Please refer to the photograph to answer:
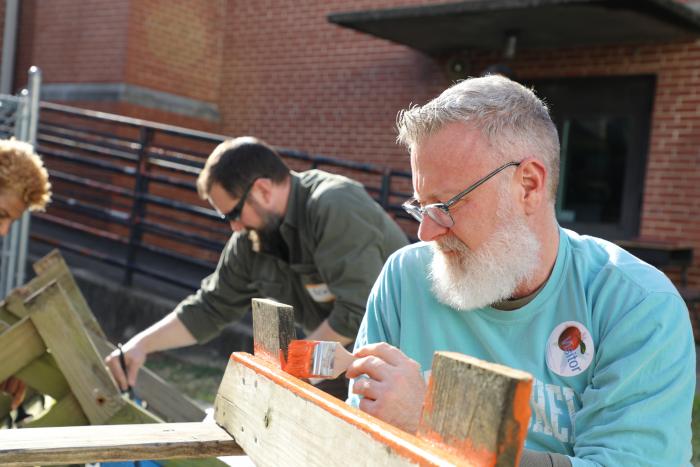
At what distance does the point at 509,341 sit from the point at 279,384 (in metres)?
0.54

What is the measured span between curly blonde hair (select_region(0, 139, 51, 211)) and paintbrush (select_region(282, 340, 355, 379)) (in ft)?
7.52

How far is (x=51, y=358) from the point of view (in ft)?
9.09

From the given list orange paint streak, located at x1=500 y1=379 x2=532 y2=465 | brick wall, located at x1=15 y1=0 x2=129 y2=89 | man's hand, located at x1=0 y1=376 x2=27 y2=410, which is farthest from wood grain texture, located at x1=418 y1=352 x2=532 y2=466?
brick wall, located at x1=15 y1=0 x2=129 y2=89

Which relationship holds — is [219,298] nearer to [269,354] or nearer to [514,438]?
[269,354]

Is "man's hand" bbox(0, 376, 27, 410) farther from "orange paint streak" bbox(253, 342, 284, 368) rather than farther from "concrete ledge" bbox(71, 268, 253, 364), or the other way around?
"concrete ledge" bbox(71, 268, 253, 364)

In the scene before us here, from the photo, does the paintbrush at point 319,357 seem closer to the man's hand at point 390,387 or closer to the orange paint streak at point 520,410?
the man's hand at point 390,387

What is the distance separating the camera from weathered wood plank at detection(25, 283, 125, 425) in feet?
8.57

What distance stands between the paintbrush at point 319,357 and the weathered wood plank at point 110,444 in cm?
28

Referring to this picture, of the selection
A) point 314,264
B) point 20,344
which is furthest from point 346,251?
point 20,344

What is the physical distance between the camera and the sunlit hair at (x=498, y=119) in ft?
5.80

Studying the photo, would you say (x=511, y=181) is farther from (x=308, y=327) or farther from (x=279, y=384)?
(x=308, y=327)

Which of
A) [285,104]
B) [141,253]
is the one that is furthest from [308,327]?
[285,104]

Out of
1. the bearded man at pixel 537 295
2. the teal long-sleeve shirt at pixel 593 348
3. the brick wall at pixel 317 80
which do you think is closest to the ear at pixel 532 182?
the bearded man at pixel 537 295

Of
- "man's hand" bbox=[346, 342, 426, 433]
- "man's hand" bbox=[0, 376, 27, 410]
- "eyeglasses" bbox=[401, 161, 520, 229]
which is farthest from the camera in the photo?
"man's hand" bbox=[0, 376, 27, 410]
